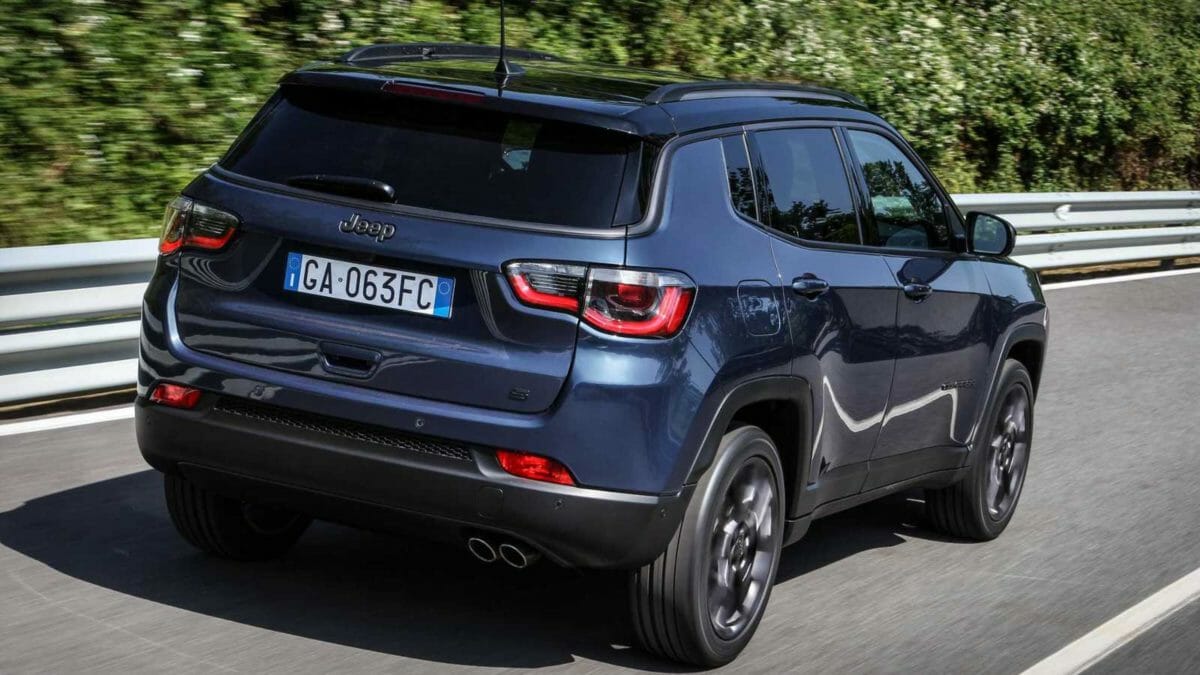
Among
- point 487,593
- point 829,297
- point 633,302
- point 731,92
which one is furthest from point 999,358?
point 633,302

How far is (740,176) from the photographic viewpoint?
516 cm

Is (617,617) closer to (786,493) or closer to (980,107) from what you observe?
(786,493)

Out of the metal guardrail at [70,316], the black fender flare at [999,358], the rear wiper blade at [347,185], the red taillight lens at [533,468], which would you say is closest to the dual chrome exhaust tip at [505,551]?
the red taillight lens at [533,468]

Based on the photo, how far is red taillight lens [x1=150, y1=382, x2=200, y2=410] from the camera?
4.85 metres

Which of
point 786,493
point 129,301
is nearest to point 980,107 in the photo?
point 129,301

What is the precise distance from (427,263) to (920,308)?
7.57 ft

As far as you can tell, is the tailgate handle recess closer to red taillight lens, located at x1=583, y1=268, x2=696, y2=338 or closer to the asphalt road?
red taillight lens, located at x1=583, y1=268, x2=696, y2=338

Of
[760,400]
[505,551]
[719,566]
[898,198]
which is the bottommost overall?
[719,566]

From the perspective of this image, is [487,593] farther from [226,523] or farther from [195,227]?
[195,227]

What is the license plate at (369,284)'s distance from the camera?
4555mm

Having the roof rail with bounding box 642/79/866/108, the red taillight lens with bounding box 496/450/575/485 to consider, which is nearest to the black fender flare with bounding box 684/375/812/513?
the red taillight lens with bounding box 496/450/575/485

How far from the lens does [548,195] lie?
15.2 feet

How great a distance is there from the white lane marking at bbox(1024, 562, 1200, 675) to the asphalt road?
0.05 metres

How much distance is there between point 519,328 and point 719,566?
3.55 ft
